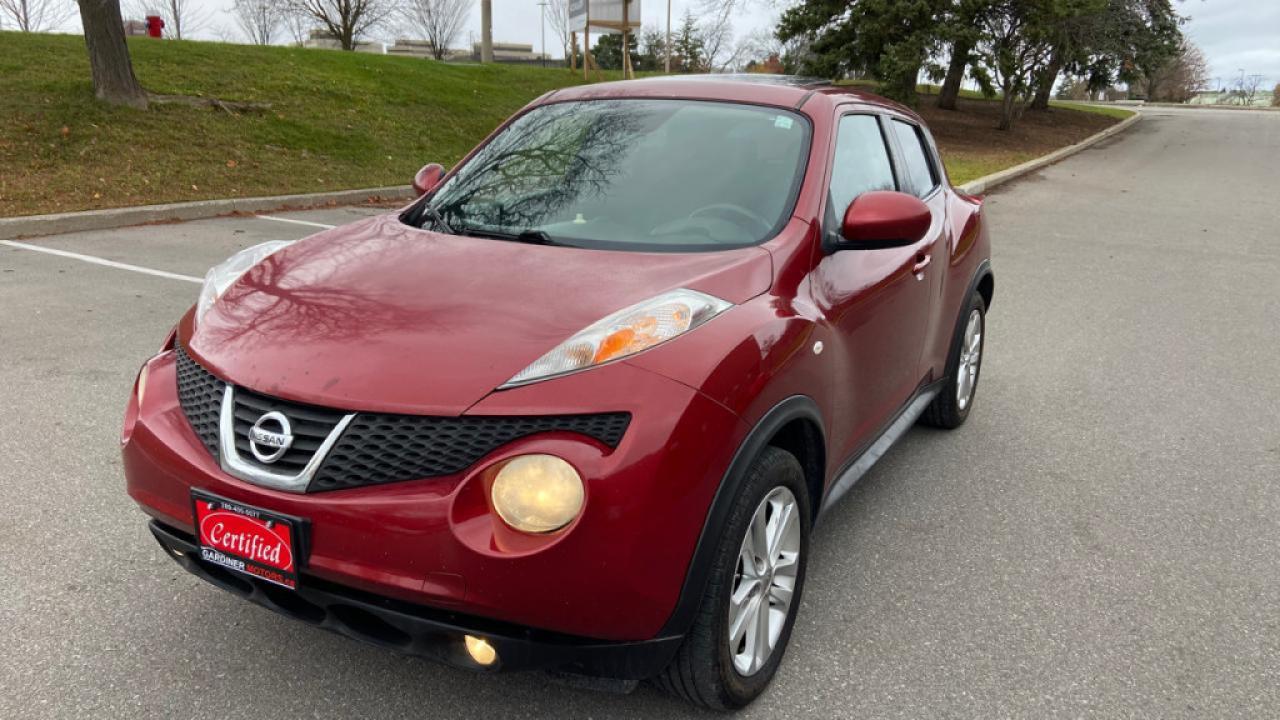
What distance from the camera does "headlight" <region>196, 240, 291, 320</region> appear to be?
2.71m

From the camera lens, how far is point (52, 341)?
17.9ft

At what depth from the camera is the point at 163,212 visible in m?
10.0

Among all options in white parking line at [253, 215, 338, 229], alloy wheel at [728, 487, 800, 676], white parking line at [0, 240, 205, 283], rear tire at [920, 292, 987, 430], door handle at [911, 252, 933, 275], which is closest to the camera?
alloy wheel at [728, 487, 800, 676]

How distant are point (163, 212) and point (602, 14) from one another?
14959mm

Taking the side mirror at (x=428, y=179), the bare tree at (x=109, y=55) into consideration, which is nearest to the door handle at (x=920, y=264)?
the side mirror at (x=428, y=179)

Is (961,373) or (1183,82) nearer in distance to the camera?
(961,373)

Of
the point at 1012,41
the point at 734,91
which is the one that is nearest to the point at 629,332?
the point at 734,91

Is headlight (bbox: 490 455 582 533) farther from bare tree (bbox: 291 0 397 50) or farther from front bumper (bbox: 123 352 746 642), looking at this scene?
bare tree (bbox: 291 0 397 50)

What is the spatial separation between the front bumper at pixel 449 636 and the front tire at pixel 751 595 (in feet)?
0.44

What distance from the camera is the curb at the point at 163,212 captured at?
8984 mm

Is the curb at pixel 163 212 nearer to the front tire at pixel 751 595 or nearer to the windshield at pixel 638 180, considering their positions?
the windshield at pixel 638 180

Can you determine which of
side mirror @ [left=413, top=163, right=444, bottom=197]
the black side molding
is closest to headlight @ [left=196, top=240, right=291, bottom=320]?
side mirror @ [left=413, top=163, right=444, bottom=197]

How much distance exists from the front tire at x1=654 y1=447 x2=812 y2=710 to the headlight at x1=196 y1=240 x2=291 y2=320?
5.26ft

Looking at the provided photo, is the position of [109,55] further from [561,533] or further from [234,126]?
[561,533]
